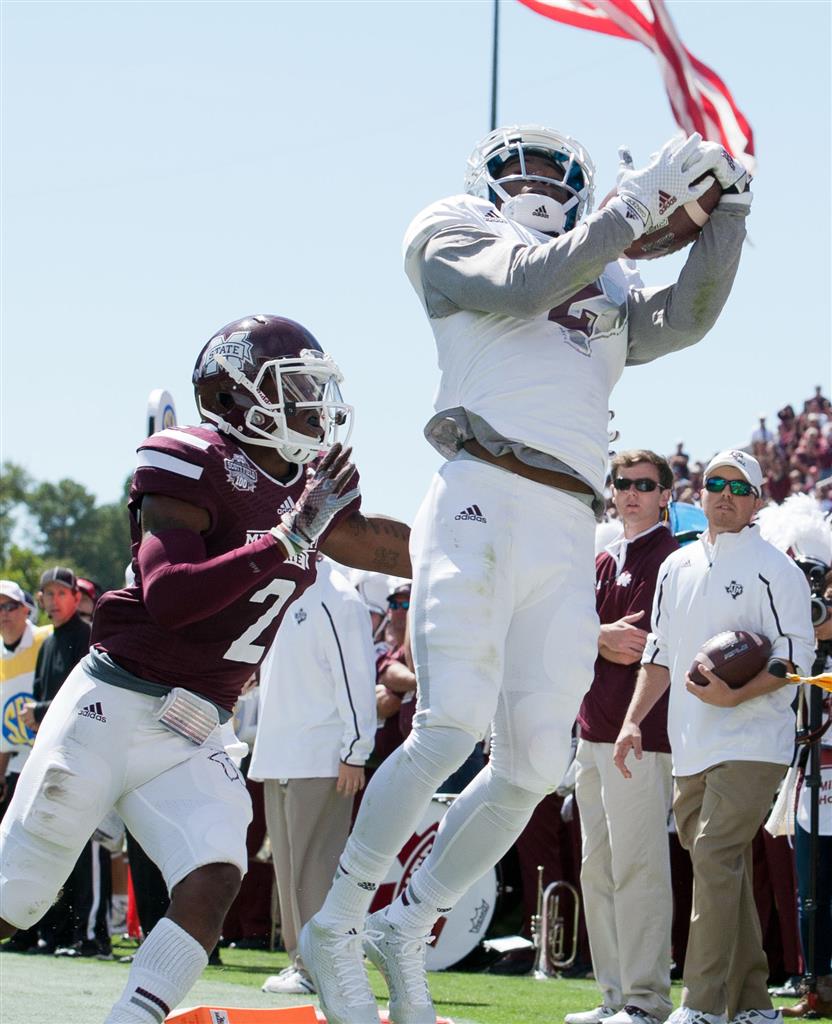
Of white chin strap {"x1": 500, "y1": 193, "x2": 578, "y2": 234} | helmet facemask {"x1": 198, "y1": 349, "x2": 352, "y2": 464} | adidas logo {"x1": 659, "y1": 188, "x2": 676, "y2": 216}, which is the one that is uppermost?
white chin strap {"x1": 500, "y1": 193, "x2": 578, "y2": 234}

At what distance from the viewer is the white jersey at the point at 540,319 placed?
13.4 ft

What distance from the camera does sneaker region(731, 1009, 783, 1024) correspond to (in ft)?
18.6

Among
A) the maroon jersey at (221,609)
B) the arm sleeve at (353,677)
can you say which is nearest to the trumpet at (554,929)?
the arm sleeve at (353,677)

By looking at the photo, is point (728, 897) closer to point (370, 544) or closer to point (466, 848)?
point (466, 848)

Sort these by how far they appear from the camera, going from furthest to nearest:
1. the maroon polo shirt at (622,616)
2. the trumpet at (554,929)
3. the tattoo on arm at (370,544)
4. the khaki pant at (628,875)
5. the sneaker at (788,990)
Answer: the trumpet at (554,929) → the sneaker at (788,990) → the maroon polo shirt at (622,616) → the khaki pant at (628,875) → the tattoo on arm at (370,544)

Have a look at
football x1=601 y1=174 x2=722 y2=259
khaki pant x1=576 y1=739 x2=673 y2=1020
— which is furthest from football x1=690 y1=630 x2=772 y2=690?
football x1=601 y1=174 x2=722 y2=259

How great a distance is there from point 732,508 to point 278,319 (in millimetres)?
2596

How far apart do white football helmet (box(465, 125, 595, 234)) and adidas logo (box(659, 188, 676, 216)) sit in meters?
0.42

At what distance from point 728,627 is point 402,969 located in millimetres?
2453

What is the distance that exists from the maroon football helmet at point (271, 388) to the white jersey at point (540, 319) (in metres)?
0.33

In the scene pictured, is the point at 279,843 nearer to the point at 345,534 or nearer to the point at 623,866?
the point at 623,866

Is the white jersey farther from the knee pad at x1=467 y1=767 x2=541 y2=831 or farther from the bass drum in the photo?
the bass drum

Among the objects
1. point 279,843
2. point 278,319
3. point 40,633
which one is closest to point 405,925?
point 278,319

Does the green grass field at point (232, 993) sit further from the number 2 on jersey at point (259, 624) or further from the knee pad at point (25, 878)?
the number 2 on jersey at point (259, 624)
